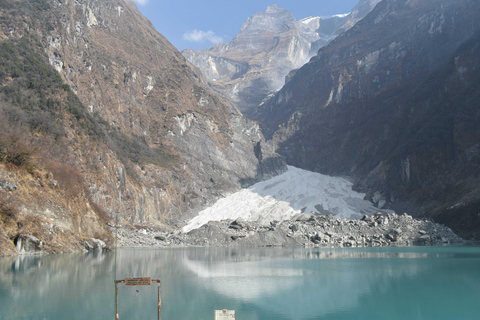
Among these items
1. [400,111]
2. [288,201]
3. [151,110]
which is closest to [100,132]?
[151,110]

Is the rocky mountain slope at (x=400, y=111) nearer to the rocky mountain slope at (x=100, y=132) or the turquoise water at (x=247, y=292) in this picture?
the rocky mountain slope at (x=100, y=132)

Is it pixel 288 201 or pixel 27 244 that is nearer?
pixel 27 244

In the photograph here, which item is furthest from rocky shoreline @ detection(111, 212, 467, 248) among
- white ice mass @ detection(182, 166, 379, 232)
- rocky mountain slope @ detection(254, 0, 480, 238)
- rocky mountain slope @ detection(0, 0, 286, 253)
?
white ice mass @ detection(182, 166, 379, 232)

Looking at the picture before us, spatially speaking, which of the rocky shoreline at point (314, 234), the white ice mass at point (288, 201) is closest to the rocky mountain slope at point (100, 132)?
the white ice mass at point (288, 201)

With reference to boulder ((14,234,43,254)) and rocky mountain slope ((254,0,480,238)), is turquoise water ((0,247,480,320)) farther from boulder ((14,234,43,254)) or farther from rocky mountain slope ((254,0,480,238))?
rocky mountain slope ((254,0,480,238))

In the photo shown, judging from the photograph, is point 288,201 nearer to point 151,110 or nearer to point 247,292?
point 151,110
